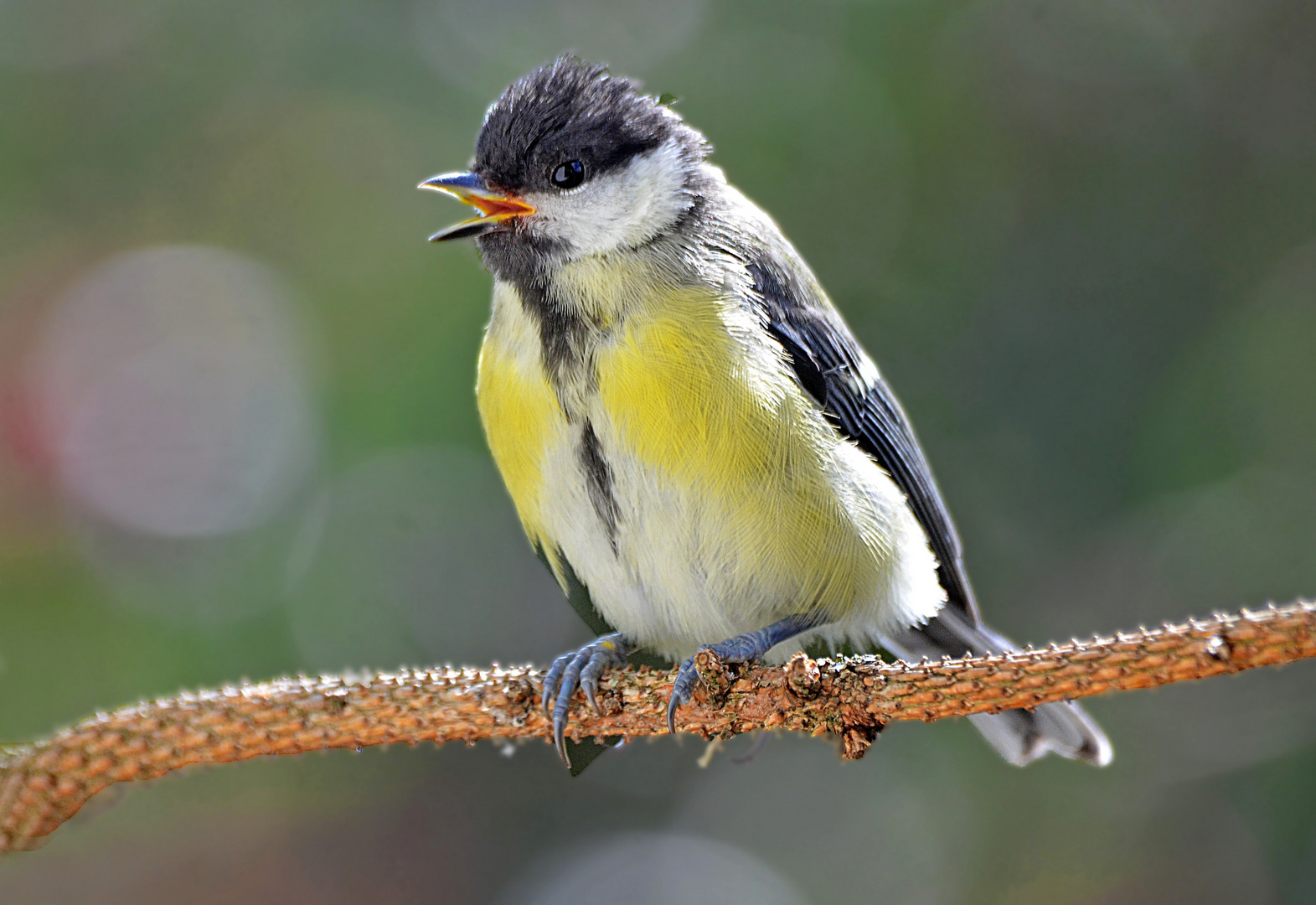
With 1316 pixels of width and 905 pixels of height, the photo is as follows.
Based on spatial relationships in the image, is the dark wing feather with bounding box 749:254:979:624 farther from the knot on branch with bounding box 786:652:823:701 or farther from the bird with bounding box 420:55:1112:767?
the knot on branch with bounding box 786:652:823:701

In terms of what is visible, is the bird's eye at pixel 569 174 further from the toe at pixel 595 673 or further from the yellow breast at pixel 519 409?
the toe at pixel 595 673

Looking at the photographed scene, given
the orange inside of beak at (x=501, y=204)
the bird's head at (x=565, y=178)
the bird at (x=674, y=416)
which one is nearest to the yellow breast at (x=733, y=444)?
the bird at (x=674, y=416)

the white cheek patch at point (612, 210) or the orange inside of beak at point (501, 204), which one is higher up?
the orange inside of beak at point (501, 204)

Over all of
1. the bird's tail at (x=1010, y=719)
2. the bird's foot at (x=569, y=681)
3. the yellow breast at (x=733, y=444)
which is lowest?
the bird's tail at (x=1010, y=719)

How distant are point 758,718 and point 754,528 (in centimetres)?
46

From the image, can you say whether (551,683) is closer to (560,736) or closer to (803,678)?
(560,736)

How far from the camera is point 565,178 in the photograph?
2012mm

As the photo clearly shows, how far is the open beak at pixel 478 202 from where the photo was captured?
193 centimetres

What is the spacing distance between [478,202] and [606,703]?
0.96 meters

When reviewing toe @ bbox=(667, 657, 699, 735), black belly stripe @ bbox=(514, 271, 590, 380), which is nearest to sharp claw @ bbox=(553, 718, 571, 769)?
toe @ bbox=(667, 657, 699, 735)

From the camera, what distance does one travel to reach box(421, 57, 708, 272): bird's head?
196 centimetres

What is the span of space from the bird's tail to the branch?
81 cm

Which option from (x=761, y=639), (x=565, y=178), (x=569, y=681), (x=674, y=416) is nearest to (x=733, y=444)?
(x=674, y=416)

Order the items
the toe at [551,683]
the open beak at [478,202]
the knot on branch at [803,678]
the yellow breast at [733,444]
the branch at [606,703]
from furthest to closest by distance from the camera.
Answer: the open beak at [478,202]
the yellow breast at [733,444]
the toe at [551,683]
the knot on branch at [803,678]
the branch at [606,703]
